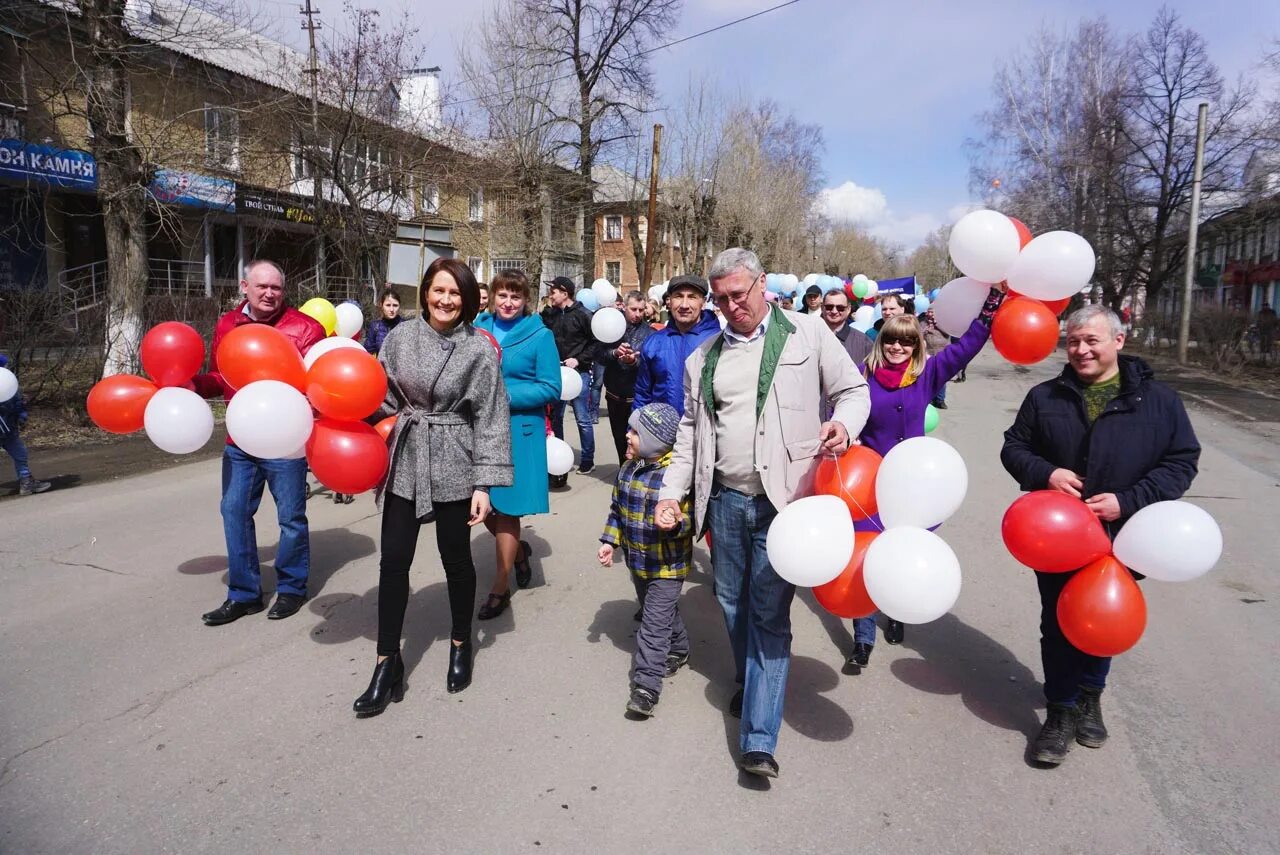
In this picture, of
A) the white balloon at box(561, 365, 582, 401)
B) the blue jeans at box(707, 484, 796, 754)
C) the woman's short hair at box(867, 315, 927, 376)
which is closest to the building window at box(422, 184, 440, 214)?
the white balloon at box(561, 365, 582, 401)

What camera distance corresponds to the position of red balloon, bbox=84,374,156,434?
3.76 meters

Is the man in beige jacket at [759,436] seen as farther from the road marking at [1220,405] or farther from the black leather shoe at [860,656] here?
the road marking at [1220,405]

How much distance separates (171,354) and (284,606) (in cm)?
150

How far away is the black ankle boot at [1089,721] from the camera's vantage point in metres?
3.11

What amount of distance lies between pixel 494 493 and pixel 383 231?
14.7 m

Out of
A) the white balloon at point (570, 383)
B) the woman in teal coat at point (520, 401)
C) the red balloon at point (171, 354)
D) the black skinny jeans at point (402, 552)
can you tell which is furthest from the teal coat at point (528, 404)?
the white balloon at point (570, 383)

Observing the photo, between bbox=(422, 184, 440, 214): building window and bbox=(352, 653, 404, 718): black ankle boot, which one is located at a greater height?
bbox=(422, 184, 440, 214): building window

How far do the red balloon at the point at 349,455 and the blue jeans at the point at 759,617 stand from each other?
4.89 feet

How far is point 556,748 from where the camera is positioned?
10.1ft

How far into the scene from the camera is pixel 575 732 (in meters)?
3.19

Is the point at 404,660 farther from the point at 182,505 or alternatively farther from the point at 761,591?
the point at 182,505

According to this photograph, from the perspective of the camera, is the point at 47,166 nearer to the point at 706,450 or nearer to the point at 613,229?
the point at 706,450

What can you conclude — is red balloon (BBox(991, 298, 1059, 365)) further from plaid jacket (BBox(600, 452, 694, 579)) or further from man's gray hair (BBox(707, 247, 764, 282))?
plaid jacket (BBox(600, 452, 694, 579))

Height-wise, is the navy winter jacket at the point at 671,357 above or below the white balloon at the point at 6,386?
above
